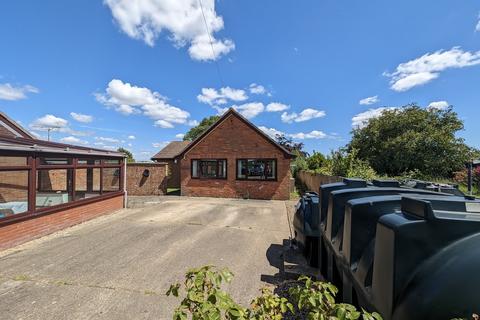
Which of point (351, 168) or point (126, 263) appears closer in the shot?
point (126, 263)

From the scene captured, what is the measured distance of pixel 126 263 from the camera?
225 inches

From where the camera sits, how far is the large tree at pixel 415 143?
17188 mm

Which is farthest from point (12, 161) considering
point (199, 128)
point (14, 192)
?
point (199, 128)

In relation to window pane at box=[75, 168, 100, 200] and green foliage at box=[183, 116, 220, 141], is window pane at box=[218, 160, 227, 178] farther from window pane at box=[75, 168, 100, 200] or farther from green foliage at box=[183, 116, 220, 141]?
green foliage at box=[183, 116, 220, 141]

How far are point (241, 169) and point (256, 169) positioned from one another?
979 mm

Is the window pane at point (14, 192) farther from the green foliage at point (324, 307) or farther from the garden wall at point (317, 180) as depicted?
the garden wall at point (317, 180)

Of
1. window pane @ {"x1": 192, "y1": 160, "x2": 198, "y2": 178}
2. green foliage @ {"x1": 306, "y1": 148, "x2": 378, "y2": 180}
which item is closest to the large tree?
green foliage @ {"x1": 306, "y1": 148, "x2": 378, "y2": 180}

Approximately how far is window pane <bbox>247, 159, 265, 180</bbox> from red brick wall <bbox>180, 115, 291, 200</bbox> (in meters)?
0.35

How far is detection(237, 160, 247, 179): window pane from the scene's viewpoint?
1720cm

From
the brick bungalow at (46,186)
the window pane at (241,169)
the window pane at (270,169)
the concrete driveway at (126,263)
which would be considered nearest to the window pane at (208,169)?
the window pane at (241,169)

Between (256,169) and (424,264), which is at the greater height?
(256,169)

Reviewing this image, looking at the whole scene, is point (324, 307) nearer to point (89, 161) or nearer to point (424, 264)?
point (424, 264)

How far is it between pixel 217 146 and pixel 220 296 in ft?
53.3

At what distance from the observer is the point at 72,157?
30.2ft
